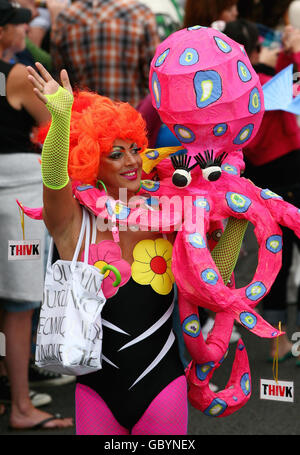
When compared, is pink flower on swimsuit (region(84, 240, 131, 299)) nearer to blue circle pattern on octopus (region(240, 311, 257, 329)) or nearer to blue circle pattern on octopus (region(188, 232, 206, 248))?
blue circle pattern on octopus (region(188, 232, 206, 248))

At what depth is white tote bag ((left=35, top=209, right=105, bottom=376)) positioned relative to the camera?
2.30 meters

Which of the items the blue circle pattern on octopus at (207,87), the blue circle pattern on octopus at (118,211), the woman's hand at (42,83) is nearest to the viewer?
the woman's hand at (42,83)

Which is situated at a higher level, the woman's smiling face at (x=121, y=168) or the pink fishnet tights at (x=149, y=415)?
the woman's smiling face at (x=121, y=168)

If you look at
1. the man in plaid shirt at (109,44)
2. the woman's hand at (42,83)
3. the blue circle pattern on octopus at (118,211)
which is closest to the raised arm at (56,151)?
the woman's hand at (42,83)

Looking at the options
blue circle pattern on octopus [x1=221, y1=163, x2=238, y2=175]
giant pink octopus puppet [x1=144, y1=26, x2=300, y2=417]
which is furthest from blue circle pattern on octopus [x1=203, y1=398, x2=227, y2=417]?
blue circle pattern on octopus [x1=221, y1=163, x2=238, y2=175]

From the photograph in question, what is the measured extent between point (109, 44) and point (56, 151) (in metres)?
2.36

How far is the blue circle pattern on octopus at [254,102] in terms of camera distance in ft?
7.75

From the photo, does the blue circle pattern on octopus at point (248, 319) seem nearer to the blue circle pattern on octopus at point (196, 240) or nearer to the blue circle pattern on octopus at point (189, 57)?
the blue circle pattern on octopus at point (196, 240)

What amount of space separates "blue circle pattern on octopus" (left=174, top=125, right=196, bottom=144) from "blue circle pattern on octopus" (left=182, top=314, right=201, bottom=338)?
54 cm

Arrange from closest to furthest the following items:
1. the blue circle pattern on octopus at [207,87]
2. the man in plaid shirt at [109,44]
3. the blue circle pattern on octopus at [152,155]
→ the blue circle pattern on octopus at [207,87] < the blue circle pattern on octopus at [152,155] < the man in plaid shirt at [109,44]

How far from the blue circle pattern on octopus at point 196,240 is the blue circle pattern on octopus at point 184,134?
31 centimetres

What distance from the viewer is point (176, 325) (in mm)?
2551

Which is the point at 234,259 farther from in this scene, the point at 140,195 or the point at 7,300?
the point at 7,300
